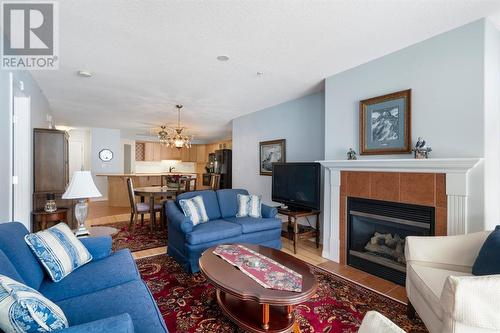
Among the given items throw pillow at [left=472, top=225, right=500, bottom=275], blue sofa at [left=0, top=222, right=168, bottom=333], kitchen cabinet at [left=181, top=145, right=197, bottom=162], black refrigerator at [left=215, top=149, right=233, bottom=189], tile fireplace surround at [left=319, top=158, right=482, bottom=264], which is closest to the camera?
blue sofa at [left=0, top=222, right=168, bottom=333]

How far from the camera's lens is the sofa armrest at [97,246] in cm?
211

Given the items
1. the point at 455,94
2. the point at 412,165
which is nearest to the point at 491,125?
the point at 455,94

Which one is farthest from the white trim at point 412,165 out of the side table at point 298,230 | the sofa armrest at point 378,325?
the sofa armrest at point 378,325

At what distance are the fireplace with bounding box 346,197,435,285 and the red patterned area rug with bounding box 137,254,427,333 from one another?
465 mm

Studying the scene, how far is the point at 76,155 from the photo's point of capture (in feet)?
27.1

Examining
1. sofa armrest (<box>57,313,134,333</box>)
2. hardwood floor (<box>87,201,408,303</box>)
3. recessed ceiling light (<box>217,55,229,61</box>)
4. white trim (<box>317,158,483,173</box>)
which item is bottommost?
hardwood floor (<box>87,201,408,303</box>)

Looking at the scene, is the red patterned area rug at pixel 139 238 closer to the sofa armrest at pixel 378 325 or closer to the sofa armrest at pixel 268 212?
the sofa armrest at pixel 268 212

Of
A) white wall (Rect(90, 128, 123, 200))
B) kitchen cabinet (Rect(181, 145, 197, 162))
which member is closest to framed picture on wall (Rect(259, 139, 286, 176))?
white wall (Rect(90, 128, 123, 200))

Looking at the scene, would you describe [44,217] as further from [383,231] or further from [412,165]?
[412,165]

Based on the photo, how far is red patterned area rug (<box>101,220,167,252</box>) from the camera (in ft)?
12.6

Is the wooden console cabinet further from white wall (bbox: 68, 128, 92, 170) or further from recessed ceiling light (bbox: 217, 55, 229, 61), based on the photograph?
white wall (bbox: 68, 128, 92, 170)

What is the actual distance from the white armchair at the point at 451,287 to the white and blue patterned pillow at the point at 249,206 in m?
2.06

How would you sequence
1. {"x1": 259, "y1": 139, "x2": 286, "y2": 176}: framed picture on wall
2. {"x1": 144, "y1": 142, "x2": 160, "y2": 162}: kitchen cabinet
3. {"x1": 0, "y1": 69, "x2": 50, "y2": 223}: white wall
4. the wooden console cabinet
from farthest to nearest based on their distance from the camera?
{"x1": 144, "y1": 142, "x2": 160, "y2": 162}: kitchen cabinet
{"x1": 259, "y1": 139, "x2": 286, "y2": 176}: framed picture on wall
the wooden console cabinet
{"x1": 0, "y1": 69, "x2": 50, "y2": 223}: white wall

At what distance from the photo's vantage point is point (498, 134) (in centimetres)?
234
